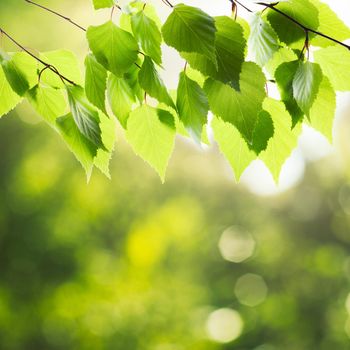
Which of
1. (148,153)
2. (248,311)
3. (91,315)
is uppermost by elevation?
(148,153)

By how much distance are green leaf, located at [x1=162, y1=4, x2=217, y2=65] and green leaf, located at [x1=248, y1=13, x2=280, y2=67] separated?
0.12 feet

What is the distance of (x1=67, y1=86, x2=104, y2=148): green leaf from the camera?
1.14ft

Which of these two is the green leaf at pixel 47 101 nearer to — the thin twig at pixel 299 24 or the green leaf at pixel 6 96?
the green leaf at pixel 6 96

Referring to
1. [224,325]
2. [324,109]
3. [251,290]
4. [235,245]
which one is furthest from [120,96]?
[235,245]

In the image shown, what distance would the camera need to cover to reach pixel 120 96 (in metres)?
0.36

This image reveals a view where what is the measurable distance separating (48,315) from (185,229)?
1.65m

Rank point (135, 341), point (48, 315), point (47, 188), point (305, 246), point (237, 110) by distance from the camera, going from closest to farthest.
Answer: point (237, 110), point (135, 341), point (48, 315), point (47, 188), point (305, 246)

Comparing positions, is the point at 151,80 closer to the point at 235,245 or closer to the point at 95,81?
the point at 95,81

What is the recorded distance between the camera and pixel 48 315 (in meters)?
4.71

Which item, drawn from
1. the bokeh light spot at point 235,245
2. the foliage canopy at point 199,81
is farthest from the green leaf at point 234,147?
the bokeh light spot at point 235,245

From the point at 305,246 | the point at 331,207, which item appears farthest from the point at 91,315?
the point at 331,207

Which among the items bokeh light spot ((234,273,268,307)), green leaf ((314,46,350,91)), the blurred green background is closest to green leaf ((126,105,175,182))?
green leaf ((314,46,350,91))

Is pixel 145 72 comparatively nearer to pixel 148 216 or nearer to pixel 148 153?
pixel 148 153

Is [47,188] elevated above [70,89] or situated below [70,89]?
below
